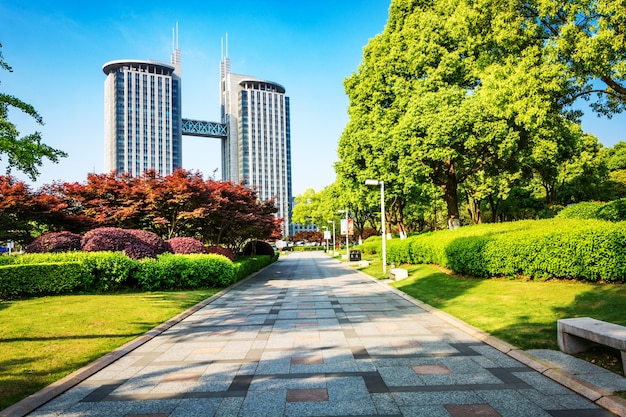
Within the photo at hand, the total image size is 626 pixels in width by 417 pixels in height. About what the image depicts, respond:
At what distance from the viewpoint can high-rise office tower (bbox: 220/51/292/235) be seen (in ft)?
516

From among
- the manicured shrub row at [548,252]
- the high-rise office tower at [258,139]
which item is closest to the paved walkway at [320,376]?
the manicured shrub row at [548,252]

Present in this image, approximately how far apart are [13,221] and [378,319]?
15392 millimetres

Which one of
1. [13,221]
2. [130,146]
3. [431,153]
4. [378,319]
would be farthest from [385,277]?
[130,146]

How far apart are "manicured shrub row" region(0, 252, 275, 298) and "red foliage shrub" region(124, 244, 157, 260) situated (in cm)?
45

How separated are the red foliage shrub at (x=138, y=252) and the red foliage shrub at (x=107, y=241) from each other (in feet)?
1.43

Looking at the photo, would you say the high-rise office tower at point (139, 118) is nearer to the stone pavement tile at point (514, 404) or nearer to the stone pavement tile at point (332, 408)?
the stone pavement tile at point (332, 408)

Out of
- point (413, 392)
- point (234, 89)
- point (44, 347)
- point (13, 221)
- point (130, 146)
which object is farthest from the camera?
point (234, 89)

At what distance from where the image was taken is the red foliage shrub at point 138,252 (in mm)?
14586

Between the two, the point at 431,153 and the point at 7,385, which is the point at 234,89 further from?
the point at 7,385

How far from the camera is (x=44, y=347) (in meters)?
6.62

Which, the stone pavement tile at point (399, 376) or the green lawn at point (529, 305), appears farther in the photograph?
the green lawn at point (529, 305)

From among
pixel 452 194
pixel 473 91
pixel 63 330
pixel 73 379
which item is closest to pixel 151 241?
pixel 63 330

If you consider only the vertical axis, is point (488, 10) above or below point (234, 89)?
below

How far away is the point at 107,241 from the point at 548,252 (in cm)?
1506
